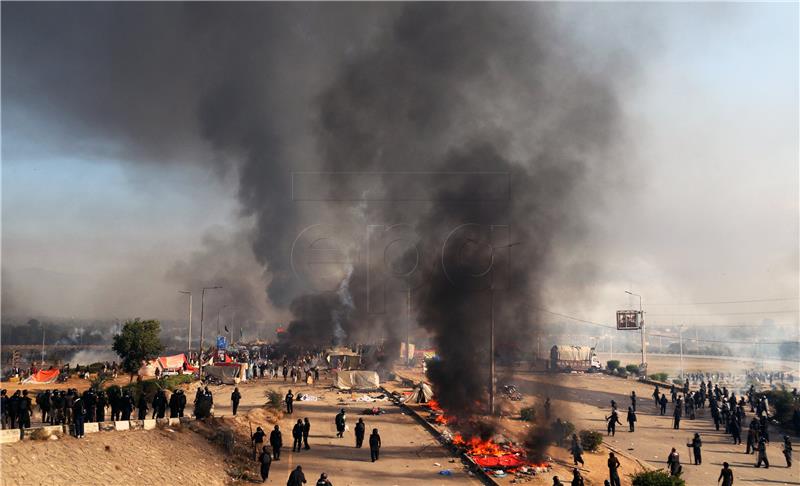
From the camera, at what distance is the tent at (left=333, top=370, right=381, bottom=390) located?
3656cm

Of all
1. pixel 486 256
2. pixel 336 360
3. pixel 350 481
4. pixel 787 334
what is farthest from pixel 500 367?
pixel 787 334

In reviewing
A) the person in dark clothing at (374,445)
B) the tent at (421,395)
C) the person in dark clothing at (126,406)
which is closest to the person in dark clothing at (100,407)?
the person in dark clothing at (126,406)

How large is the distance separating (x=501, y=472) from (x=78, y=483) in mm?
11717

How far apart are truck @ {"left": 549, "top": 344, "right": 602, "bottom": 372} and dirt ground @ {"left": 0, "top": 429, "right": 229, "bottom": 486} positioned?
42.3m

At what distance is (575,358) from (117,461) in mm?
48791

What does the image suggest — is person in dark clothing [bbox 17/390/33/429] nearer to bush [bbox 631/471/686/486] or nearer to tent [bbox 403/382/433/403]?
bush [bbox 631/471/686/486]

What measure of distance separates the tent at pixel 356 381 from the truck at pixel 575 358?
943 inches

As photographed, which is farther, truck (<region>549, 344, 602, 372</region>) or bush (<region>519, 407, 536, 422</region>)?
truck (<region>549, 344, 602, 372</region>)

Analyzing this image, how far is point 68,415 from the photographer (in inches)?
691

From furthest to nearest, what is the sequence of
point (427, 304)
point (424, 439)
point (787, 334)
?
point (787, 334) → point (427, 304) → point (424, 439)

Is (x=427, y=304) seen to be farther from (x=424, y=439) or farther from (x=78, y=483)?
(x=78, y=483)

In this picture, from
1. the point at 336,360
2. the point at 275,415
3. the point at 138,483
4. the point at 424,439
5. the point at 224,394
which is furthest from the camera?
the point at 336,360

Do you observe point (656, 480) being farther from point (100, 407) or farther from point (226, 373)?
point (226, 373)

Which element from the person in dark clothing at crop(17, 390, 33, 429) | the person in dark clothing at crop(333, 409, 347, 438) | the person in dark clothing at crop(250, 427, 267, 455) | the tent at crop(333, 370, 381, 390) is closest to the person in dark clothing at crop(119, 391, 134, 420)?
the person in dark clothing at crop(17, 390, 33, 429)
